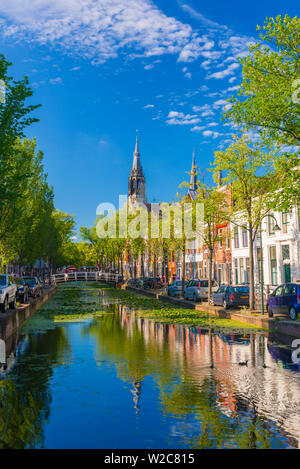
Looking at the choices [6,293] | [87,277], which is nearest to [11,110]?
[6,293]

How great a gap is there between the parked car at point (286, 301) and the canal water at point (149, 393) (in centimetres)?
300

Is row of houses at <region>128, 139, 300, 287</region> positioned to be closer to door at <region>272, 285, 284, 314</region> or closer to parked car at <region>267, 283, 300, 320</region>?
door at <region>272, 285, 284, 314</region>

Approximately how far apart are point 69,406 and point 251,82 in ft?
49.4

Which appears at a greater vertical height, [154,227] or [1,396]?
[154,227]

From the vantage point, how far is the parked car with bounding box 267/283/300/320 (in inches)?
709

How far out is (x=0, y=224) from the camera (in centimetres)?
3203

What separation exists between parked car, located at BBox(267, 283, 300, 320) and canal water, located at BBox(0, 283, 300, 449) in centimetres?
300

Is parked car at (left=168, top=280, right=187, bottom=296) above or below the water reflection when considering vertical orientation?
above

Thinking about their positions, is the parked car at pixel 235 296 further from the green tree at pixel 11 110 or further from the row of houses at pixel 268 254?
the green tree at pixel 11 110

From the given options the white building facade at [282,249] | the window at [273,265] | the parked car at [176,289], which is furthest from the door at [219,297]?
the window at [273,265]

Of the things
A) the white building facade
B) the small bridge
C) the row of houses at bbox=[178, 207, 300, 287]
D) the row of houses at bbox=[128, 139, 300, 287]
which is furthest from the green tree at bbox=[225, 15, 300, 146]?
the small bridge

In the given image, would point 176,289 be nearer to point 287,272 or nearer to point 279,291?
point 287,272

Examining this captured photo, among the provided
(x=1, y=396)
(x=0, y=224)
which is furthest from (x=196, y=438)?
(x=0, y=224)
